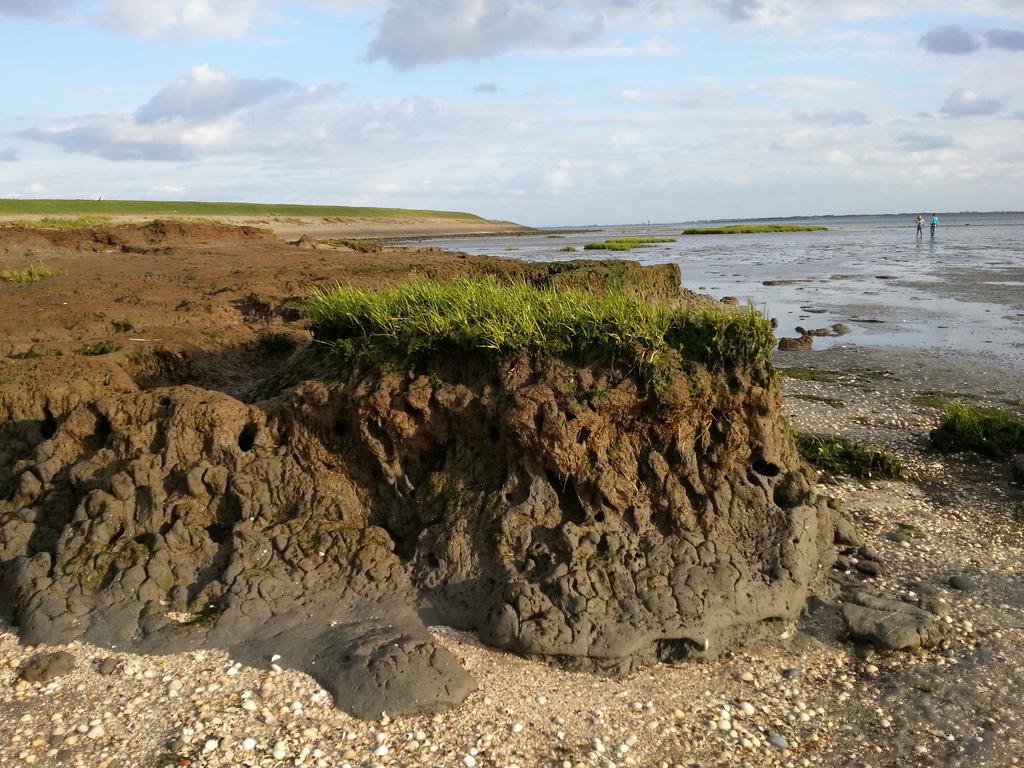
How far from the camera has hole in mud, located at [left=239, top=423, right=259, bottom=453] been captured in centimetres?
679

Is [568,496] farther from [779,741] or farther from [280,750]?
[280,750]

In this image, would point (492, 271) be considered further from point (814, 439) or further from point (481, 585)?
point (481, 585)

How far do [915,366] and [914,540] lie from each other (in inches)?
372

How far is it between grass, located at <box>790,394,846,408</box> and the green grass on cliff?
6292 millimetres

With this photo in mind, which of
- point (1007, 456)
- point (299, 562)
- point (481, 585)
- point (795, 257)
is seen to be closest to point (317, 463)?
point (299, 562)

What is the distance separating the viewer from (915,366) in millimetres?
15734

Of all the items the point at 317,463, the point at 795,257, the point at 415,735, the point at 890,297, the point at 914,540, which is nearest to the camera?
the point at 415,735

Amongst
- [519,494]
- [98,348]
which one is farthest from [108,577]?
[98,348]

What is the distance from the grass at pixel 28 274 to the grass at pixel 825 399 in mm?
15555

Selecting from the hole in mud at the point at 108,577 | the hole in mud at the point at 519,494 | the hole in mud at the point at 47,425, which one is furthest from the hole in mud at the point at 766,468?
the hole in mud at the point at 47,425

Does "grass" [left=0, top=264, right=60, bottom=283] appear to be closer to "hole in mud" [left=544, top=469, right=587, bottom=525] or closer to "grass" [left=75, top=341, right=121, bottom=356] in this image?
"grass" [left=75, top=341, right=121, bottom=356]

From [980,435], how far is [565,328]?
595cm

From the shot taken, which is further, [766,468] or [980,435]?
[980,435]

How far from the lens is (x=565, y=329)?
651 cm
